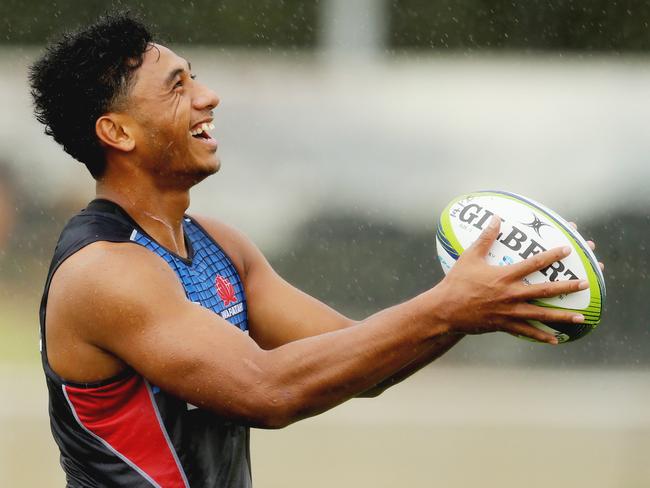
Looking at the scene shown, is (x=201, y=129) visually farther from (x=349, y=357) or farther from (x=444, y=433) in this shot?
(x=444, y=433)

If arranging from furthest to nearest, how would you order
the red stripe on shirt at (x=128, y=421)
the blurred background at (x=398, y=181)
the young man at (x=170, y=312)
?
the blurred background at (x=398, y=181) → the red stripe on shirt at (x=128, y=421) → the young man at (x=170, y=312)

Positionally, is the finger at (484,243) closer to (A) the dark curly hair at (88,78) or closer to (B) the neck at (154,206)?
(B) the neck at (154,206)

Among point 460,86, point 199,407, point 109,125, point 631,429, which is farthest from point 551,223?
point 460,86

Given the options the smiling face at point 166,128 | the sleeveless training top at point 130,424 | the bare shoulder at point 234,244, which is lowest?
the sleeveless training top at point 130,424

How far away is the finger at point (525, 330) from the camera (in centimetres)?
201

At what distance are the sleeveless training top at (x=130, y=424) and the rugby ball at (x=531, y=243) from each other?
0.59 metres

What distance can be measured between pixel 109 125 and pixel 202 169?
9.9 inches

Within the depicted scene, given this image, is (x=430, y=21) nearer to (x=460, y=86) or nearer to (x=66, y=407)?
(x=460, y=86)

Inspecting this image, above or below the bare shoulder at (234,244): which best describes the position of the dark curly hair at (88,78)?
above

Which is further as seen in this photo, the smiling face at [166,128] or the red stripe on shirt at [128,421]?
the smiling face at [166,128]

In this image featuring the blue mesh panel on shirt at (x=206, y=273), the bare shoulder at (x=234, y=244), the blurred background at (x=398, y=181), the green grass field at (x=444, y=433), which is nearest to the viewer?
the blue mesh panel on shirt at (x=206, y=273)

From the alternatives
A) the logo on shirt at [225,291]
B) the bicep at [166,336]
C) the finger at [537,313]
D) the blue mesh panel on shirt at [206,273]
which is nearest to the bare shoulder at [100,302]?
the bicep at [166,336]

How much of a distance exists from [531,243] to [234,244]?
2.72 feet

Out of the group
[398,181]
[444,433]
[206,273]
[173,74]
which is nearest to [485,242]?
[206,273]
